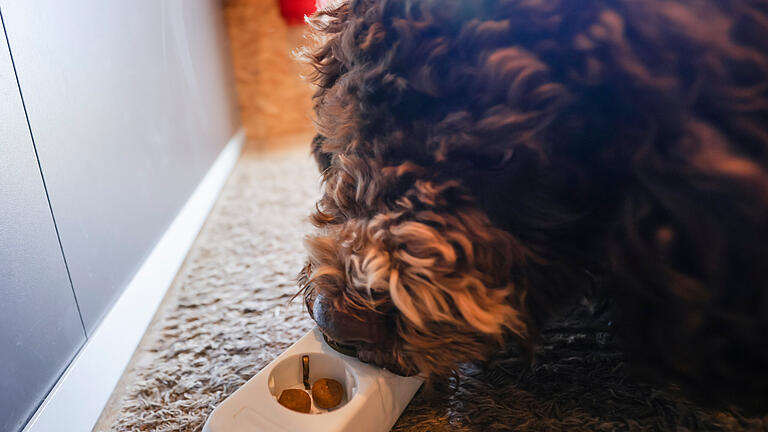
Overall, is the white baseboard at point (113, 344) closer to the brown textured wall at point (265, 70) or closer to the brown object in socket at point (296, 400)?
the brown object in socket at point (296, 400)

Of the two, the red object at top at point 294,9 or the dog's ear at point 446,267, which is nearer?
the dog's ear at point 446,267

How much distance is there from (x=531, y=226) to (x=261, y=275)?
89cm

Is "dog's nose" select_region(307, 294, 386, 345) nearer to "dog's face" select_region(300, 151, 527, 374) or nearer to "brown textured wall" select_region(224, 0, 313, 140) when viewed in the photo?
"dog's face" select_region(300, 151, 527, 374)

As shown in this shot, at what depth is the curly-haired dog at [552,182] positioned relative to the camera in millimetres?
602

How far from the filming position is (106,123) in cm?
117

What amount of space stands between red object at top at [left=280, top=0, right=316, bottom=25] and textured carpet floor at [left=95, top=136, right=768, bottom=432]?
1910 mm

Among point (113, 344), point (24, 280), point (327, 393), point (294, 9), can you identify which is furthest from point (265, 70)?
point (327, 393)

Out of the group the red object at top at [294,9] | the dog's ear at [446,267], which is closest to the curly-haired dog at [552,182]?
the dog's ear at [446,267]

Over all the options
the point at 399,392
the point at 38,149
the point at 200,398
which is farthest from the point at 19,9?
the point at 399,392

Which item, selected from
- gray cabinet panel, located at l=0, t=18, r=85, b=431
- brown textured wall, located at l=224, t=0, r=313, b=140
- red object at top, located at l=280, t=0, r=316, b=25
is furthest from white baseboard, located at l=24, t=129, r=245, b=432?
red object at top, located at l=280, t=0, r=316, b=25

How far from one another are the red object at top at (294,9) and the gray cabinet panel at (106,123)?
1.15 meters

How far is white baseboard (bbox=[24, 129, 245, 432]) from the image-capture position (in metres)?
0.86

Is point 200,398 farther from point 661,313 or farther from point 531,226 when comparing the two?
point 661,313

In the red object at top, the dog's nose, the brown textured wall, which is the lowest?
the brown textured wall
